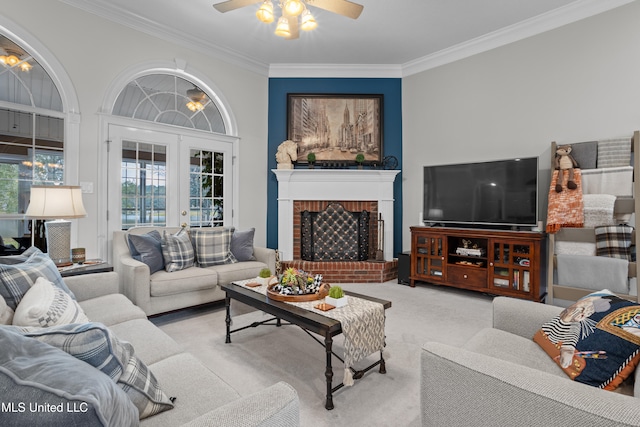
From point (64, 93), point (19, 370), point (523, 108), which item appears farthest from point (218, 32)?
point (19, 370)

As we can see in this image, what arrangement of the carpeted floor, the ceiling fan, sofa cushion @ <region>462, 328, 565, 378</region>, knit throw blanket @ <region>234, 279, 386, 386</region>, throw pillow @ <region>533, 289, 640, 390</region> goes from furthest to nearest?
the ceiling fan
knit throw blanket @ <region>234, 279, 386, 386</region>
the carpeted floor
sofa cushion @ <region>462, 328, 565, 378</region>
throw pillow @ <region>533, 289, 640, 390</region>

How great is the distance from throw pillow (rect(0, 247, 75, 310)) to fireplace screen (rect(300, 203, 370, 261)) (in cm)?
361

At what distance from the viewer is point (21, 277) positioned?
5.70ft

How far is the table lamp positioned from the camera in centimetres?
279

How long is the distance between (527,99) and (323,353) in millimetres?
3934

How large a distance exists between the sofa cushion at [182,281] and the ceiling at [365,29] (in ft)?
Answer: 9.46

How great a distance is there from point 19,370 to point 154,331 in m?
1.32

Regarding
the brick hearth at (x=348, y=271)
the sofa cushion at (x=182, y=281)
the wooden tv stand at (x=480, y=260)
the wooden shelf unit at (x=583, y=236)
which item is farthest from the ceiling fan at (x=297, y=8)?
the brick hearth at (x=348, y=271)

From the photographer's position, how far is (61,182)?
3.55 meters

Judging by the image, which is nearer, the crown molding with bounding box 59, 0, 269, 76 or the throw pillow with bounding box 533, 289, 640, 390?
the throw pillow with bounding box 533, 289, 640, 390

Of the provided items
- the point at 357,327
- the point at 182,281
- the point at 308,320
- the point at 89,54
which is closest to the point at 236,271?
the point at 182,281

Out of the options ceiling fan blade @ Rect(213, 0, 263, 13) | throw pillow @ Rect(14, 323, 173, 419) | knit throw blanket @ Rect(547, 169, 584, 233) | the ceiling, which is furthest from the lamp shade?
knit throw blanket @ Rect(547, 169, 584, 233)

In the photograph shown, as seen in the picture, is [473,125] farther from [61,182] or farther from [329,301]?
[61,182]

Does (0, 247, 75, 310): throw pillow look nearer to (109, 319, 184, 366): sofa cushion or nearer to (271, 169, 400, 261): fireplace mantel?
(109, 319, 184, 366): sofa cushion
